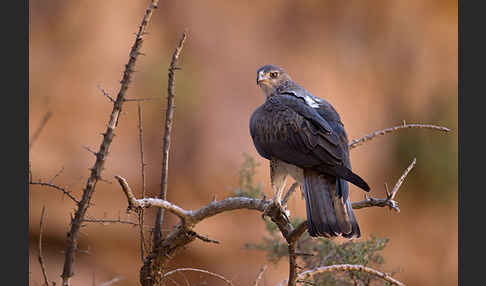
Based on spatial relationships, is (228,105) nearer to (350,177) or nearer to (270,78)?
(270,78)

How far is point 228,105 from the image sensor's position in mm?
9750

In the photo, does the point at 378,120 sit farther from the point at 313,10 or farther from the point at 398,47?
the point at 313,10

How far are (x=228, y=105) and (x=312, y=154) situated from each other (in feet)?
20.0

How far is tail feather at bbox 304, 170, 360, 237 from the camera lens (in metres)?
3.33

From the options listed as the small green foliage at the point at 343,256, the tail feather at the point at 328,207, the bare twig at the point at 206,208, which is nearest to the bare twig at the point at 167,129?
the bare twig at the point at 206,208

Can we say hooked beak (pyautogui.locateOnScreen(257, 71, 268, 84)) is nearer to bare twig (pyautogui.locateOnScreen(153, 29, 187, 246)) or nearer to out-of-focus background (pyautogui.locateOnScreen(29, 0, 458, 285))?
bare twig (pyautogui.locateOnScreen(153, 29, 187, 246))

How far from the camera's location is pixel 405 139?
1143 cm

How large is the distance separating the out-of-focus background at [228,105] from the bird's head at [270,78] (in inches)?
163

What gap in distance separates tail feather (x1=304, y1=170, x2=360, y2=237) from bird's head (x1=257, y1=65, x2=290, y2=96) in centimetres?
148

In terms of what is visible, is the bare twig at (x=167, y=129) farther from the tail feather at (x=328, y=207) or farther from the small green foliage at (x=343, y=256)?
the small green foliage at (x=343, y=256)

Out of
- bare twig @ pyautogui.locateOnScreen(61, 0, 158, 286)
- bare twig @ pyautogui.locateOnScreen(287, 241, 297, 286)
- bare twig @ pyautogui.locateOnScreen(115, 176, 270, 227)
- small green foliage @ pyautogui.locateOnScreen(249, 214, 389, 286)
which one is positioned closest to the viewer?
bare twig @ pyautogui.locateOnScreen(61, 0, 158, 286)

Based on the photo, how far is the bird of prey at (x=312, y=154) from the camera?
11.1ft

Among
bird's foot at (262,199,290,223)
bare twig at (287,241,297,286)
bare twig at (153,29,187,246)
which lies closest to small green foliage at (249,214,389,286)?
bird's foot at (262,199,290,223)

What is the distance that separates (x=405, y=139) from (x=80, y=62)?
659 centimetres
